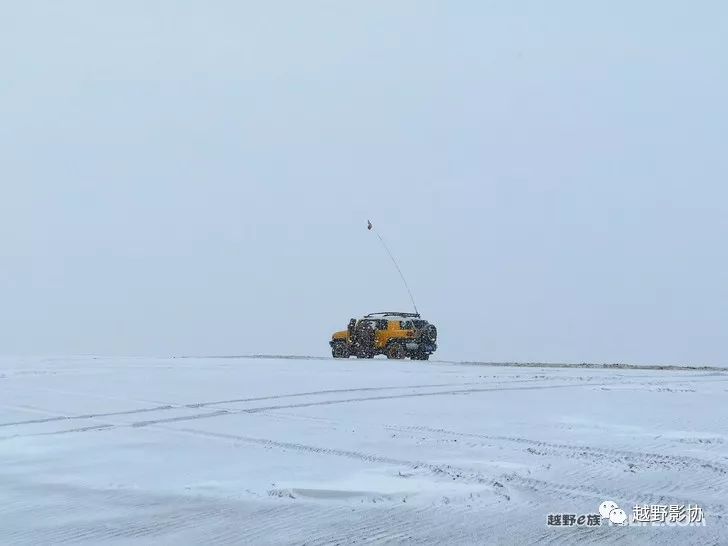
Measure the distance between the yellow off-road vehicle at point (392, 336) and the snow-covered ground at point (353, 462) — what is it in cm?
1361

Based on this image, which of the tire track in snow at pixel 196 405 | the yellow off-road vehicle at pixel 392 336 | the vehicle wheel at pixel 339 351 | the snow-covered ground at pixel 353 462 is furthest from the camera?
the vehicle wheel at pixel 339 351

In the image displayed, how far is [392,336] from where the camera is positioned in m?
31.5

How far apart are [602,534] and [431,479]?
1.98 metres

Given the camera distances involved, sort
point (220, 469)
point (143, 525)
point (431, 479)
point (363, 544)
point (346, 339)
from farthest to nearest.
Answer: point (346, 339)
point (220, 469)
point (431, 479)
point (143, 525)
point (363, 544)

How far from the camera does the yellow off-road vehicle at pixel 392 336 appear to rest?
31219mm

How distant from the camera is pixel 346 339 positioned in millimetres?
33594

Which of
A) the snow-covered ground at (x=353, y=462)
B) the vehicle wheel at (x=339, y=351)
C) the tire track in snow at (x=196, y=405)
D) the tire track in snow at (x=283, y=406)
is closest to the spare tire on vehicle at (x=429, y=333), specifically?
the vehicle wheel at (x=339, y=351)

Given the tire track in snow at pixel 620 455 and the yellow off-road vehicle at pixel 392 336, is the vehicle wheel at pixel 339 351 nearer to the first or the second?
the yellow off-road vehicle at pixel 392 336

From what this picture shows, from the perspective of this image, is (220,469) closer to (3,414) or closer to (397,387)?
(3,414)

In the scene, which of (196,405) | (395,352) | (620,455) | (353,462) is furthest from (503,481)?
(395,352)

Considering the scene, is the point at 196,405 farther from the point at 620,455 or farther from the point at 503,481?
the point at 503,481

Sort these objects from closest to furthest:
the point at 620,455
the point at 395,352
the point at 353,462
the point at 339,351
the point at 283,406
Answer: the point at 353,462 → the point at 620,455 → the point at 283,406 → the point at 395,352 → the point at 339,351

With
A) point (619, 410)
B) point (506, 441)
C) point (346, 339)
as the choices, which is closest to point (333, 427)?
point (506, 441)

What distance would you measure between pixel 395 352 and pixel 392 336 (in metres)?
0.55
